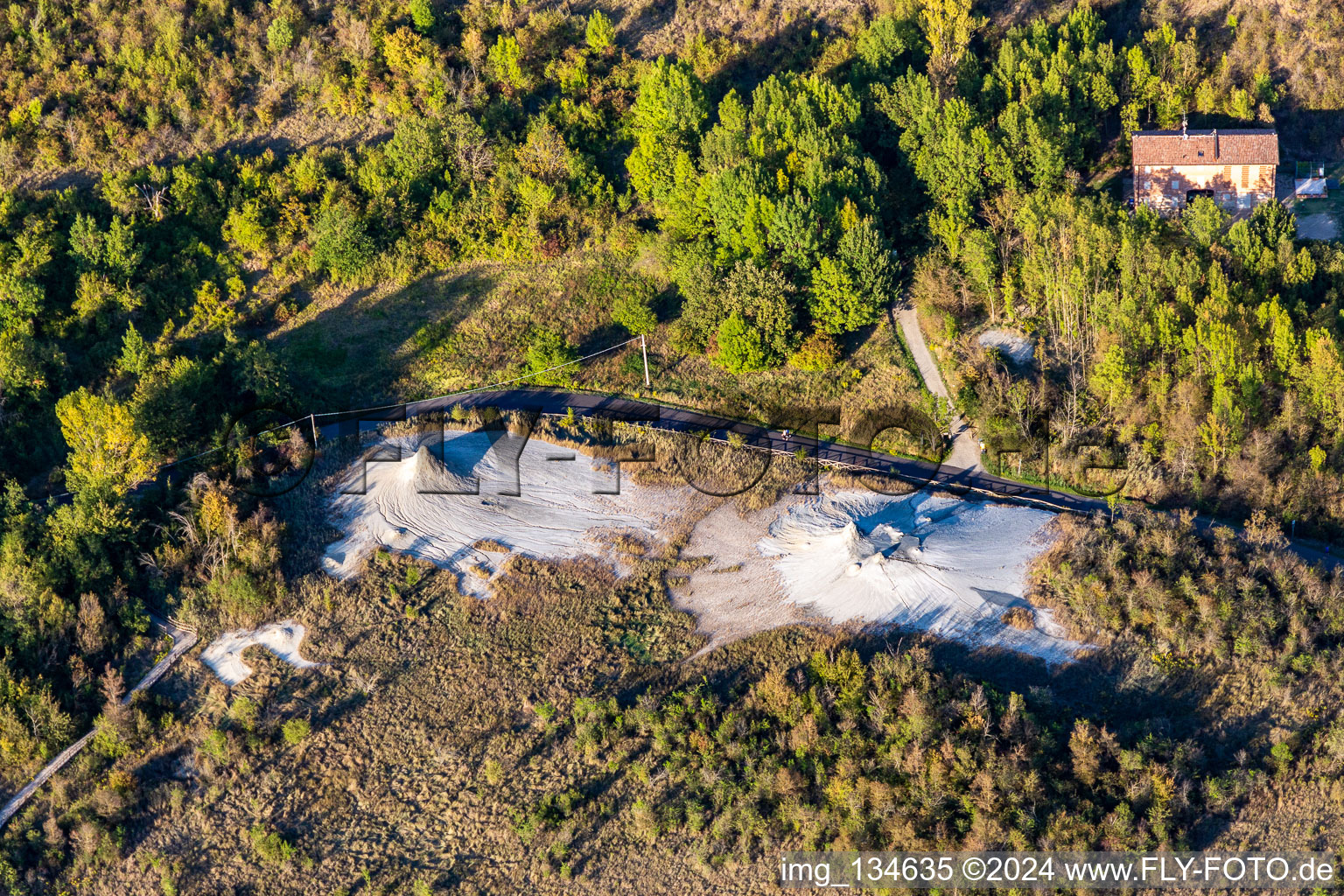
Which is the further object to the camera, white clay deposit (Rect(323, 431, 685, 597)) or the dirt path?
the dirt path

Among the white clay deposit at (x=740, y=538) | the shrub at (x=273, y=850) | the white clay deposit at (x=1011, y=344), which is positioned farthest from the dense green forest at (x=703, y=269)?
the shrub at (x=273, y=850)

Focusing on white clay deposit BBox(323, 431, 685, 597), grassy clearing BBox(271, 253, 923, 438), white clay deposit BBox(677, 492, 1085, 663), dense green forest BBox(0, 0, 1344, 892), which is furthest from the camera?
grassy clearing BBox(271, 253, 923, 438)

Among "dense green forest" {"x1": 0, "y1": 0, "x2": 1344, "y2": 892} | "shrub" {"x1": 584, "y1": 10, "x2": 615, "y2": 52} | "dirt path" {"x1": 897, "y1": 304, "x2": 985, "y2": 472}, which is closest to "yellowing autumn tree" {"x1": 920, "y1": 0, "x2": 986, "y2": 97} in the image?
"dense green forest" {"x1": 0, "y1": 0, "x2": 1344, "y2": 892}

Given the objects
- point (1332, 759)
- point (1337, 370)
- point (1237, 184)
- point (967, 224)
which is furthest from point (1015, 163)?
point (1332, 759)

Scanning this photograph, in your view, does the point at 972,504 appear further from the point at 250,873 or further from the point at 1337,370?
the point at 250,873

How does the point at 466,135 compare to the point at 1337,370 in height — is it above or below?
above

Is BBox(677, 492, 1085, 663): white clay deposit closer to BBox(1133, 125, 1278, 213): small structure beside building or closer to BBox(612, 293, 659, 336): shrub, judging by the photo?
BBox(612, 293, 659, 336): shrub

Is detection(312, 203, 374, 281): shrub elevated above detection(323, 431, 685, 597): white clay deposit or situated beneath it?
elevated above

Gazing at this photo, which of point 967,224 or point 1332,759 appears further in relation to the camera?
point 967,224
